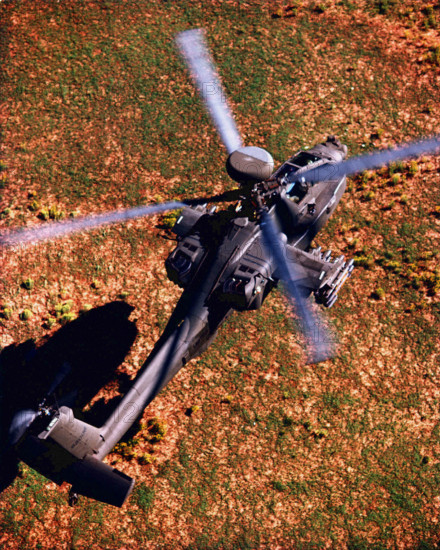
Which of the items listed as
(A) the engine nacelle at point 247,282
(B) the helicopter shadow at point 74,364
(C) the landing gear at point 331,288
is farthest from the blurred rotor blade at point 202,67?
(C) the landing gear at point 331,288

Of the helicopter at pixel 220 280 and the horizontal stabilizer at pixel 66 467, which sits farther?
the helicopter at pixel 220 280

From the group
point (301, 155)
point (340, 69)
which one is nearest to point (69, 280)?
point (301, 155)

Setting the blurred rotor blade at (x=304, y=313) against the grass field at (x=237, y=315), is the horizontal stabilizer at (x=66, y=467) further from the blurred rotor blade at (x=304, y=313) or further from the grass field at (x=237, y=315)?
the blurred rotor blade at (x=304, y=313)

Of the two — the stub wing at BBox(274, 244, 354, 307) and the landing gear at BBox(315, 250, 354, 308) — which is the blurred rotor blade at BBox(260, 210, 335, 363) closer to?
the stub wing at BBox(274, 244, 354, 307)

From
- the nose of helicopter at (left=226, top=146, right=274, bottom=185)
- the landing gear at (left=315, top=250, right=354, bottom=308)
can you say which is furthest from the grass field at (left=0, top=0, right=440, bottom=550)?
the nose of helicopter at (left=226, top=146, right=274, bottom=185)

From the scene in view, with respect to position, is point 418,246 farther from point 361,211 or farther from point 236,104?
point 236,104

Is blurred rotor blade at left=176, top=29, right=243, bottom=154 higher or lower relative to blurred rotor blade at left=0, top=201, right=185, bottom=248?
higher
